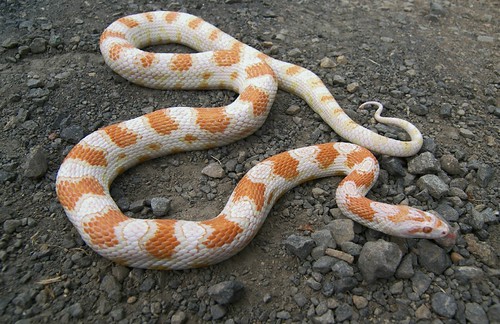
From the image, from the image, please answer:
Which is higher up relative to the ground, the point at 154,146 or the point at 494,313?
the point at 154,146

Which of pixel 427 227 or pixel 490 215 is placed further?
pixel 490 215

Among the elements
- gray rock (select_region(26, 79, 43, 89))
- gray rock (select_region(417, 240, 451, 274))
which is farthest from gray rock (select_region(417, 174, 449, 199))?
gray rock (select_region(26, 79, 43, 89))

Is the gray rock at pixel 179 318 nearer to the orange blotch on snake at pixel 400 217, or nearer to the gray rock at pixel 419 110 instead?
the orange blotch on snake at pixel 400 217

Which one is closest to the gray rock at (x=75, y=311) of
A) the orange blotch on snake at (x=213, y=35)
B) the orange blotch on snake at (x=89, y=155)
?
the orange blotch on snake at (x=89, y=155)

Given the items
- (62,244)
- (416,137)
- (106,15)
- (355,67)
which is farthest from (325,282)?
(106,15)

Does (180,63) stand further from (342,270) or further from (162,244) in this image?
(342,270)

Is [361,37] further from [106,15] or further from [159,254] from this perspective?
[159,254]

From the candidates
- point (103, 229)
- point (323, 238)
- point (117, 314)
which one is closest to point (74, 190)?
point (103, 229)
